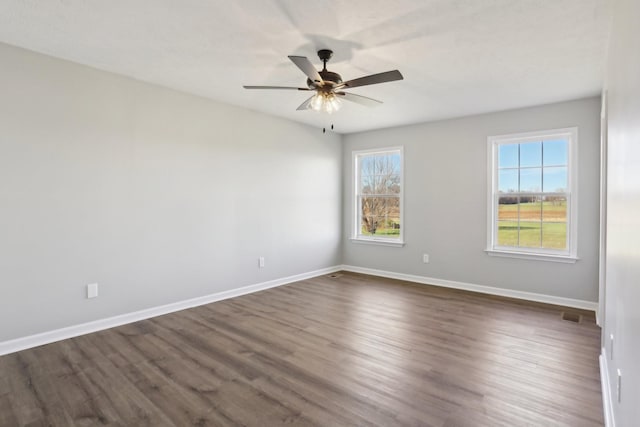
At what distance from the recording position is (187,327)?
345cm

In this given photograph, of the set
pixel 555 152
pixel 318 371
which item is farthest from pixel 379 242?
pixel 318 371

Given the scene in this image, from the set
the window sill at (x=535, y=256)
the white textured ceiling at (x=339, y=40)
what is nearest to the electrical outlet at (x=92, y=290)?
the white textured ceiling at (x=339, y=40)

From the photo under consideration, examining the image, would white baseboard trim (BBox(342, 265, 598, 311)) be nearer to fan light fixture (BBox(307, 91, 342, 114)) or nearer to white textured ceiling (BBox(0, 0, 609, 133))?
white textured ceiling (BBox(0, 0, 609, 133))

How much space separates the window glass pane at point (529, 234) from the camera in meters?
4.48

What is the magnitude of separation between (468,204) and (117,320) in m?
4.63

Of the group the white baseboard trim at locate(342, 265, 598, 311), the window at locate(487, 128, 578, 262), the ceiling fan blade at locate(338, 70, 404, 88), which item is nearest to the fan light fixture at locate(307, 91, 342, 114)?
the ceiling fan blade at locate(338, 70, 404, 88)

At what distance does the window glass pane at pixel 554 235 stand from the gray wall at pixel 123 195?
3523mm

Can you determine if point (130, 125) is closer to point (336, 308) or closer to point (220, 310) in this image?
point (220, 310)

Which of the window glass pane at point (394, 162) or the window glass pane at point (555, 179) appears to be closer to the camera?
the window glass pane at point (555, 179)

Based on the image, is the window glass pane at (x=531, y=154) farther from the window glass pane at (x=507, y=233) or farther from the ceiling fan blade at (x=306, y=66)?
the ceiling fan blade at (x=306, y=66)

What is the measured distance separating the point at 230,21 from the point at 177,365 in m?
2.61

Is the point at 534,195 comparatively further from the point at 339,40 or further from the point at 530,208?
the point at 339,40

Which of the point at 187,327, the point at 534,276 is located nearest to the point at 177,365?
the point at 187,327

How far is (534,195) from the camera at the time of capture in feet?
14.7
